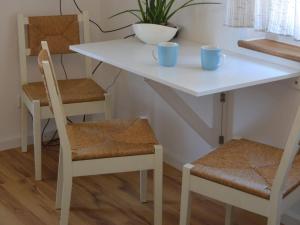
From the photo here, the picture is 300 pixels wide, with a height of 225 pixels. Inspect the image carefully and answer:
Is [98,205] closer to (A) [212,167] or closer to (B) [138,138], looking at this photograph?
(B) [138,138]

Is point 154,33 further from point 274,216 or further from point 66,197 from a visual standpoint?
point 274,216

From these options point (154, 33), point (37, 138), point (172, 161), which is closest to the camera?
point (154, 33)

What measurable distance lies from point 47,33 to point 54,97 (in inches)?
43.9

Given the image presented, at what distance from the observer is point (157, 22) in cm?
276

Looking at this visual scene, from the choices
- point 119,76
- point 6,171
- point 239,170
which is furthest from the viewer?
point 119,76

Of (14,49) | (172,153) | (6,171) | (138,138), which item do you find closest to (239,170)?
(138,138)

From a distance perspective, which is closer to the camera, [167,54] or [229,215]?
[167,54]

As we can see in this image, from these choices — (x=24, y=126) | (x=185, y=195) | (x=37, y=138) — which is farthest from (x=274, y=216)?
(x=24, y=126)

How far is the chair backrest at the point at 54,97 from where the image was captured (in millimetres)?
2107

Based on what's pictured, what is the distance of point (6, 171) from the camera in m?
3.06

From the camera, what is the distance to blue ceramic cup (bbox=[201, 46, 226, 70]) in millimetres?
2207

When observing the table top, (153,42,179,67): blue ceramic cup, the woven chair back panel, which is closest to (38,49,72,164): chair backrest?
the table top

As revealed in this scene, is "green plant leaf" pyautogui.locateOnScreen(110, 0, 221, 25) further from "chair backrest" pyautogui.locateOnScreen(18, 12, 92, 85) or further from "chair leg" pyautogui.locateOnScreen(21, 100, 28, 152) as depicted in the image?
"chair leg" pyautogui.locateOnScreen(21, 100, 28, 152)

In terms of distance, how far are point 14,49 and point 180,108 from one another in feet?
3.88
